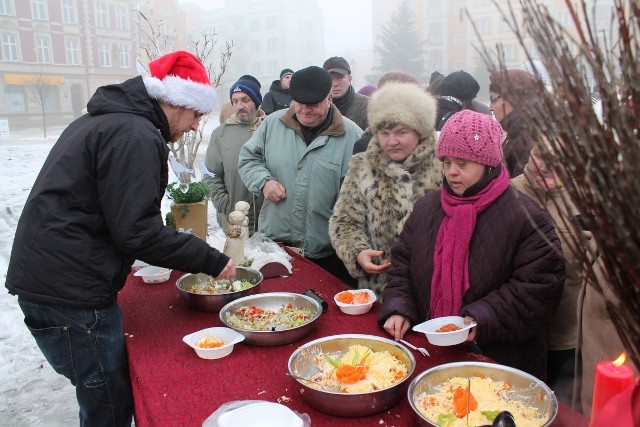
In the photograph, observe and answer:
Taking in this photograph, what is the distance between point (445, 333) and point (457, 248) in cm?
39

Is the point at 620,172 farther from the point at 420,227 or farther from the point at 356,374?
the point at 420,227

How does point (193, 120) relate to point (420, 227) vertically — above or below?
above

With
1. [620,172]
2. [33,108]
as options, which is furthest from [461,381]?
[33,108]

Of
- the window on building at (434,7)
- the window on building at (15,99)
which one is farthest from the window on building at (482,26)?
the window on building at (15,99)

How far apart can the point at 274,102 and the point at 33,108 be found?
28448 millimetres

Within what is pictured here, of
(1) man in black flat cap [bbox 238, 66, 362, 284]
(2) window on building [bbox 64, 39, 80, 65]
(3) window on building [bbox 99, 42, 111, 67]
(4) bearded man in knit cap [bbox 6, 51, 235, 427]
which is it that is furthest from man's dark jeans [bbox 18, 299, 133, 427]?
(3) window on building [bbox 99, 42, 111, 67]

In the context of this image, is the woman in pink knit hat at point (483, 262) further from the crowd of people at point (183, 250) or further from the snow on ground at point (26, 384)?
the snow on ground at point (26, 384)

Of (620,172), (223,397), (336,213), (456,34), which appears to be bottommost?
(223,397)

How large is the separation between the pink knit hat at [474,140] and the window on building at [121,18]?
34.5 metres

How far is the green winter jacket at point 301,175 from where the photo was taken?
3057 mm

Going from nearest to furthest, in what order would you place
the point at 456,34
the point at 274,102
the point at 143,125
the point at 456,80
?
the point at 143,125, the point at 456,80, the point at 274,102, the point at 456,34

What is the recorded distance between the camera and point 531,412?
1359mm

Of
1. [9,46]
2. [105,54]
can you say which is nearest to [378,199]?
[9,46]

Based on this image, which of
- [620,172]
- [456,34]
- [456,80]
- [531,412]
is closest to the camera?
[620,172]
